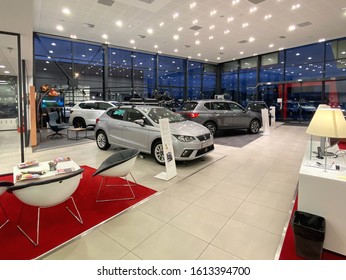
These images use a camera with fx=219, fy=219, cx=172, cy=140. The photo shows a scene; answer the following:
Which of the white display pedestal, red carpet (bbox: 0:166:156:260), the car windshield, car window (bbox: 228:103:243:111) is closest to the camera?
red carpet (bbox: 0:166:156:260)

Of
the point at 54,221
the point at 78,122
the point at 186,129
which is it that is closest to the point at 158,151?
the point at 186,129

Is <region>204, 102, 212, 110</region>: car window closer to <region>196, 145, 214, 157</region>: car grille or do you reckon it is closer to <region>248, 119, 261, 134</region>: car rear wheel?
<region>248, 119, 261, 134</region>: car rear wheel

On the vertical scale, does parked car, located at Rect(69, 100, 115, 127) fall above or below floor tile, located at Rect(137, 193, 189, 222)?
above

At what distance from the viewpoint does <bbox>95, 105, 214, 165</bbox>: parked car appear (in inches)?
172

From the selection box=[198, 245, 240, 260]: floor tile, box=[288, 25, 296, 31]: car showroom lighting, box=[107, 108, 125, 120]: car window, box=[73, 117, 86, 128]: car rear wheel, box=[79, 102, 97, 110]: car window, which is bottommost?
box=[198, 245, 240, 260]: floor tile

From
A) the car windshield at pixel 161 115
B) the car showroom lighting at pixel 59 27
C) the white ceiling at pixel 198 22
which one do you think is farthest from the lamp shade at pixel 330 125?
the car showroom lighting at pixel 59 27

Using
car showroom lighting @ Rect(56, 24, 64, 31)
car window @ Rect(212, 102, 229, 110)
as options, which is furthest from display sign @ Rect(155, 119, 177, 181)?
car showroom lighting @ Rect(56, 24, 64, 31)

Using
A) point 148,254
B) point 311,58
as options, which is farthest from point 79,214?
point 311,58

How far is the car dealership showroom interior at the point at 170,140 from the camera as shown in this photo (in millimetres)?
2107

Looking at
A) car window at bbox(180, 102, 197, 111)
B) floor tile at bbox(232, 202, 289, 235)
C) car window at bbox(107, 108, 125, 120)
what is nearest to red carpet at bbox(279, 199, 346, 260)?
floor tile at bbox(232, 202, 289, 235)

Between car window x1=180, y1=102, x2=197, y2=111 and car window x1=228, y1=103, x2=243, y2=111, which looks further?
car window x1=228, y1=103, x2=243, y2=111

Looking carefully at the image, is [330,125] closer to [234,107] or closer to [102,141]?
[102,141]

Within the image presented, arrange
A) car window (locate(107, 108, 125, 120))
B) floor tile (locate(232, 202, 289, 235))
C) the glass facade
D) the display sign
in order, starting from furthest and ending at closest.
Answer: the glass facade
car window (locate(107, 108, 125, 120))
the display sign
floor tile (locate(232, 202, 289, 235))
